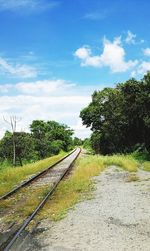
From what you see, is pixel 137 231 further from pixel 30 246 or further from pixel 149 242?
pixel 30 246

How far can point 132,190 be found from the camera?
17.7 metres

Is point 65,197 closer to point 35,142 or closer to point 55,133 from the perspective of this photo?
point 35,142

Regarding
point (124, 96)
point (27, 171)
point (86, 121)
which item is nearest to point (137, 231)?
point (27, 171)

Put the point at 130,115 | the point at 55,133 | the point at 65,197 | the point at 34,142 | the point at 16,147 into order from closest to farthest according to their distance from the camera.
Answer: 1. the point at 65,197
2. the point at 130,115
3. the point at 16,147
4. the point at 34,142
5. the point at 55,133

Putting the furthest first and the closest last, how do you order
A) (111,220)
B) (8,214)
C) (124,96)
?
(124,96) → (8,214) → (111,220)

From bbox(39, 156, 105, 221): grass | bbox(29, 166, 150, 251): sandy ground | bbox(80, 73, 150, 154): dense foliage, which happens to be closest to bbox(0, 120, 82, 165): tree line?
bbox(80, 73, 150, 154): dense foliage

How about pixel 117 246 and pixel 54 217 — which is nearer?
pixel 117 246

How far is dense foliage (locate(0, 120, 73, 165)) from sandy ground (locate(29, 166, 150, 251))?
4609 cm

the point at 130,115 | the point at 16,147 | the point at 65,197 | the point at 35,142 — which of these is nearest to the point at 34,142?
the point at 35,142

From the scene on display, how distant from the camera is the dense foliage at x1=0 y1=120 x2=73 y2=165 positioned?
6362 cm

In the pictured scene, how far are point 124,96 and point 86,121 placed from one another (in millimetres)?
28571

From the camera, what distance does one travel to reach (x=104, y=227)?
10.6 metres

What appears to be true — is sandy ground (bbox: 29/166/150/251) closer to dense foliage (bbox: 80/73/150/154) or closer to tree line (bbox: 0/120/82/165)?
dense foliage (bbox: 80/73/150/154)

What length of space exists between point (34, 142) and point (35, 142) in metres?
2.00
